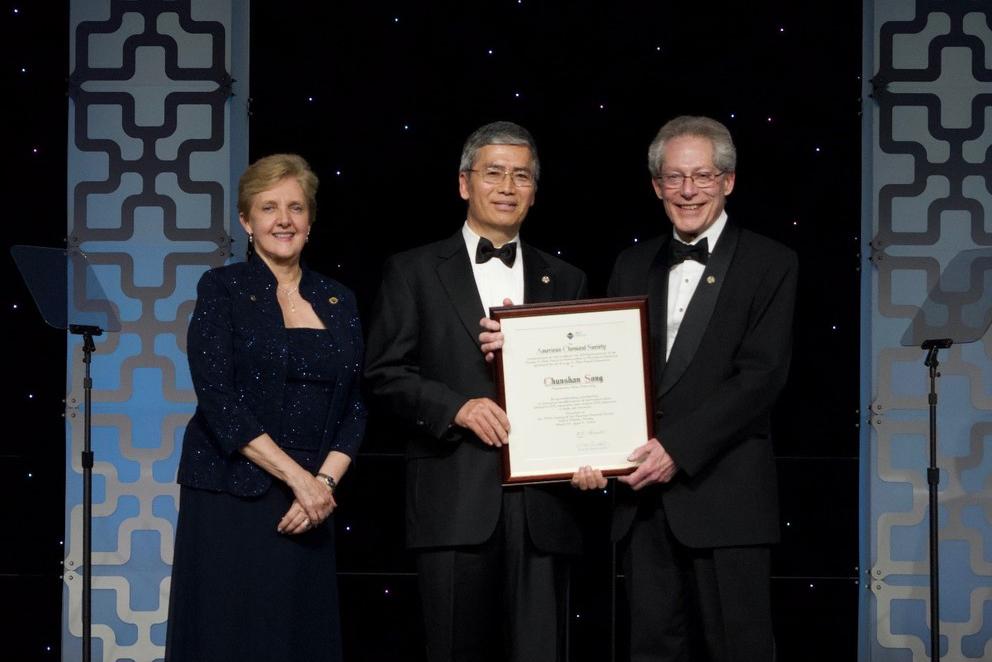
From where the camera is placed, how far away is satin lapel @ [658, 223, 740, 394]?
3176 mm

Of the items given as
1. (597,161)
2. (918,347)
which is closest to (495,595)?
(597,161)

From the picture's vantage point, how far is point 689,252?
326cm

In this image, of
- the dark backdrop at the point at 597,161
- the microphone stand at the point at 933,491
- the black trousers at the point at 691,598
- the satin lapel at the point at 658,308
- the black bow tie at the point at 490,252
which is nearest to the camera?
the black trousers at the point at 691,598

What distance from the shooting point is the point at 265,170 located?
3451 millimetres

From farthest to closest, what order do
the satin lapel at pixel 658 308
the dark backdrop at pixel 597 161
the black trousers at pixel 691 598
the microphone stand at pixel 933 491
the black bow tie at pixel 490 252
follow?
1. the dark backdrop at pixel 597 161
2. the microphone stand at pixel 933 491
3. the black bow tie at pixel 490 252
4. the satin lapel at pixel 658 308
5. the black trousers at pixel 691 598

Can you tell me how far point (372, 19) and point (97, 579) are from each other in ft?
8.00

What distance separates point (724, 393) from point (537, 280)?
64 centimetres

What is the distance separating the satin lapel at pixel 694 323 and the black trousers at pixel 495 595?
54 cm

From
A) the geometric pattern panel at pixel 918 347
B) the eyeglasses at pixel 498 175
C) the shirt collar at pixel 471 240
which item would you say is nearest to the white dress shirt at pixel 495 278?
the shirt collar at pixel 471 240

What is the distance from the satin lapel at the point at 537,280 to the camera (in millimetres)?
3389

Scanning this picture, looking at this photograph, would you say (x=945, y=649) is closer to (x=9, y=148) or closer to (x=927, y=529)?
(x=927, y=529)

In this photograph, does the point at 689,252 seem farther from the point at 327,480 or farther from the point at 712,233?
the point at 327,480

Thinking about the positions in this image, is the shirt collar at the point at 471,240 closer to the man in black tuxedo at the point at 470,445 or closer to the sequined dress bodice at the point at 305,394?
the man in black tuxedo at the point at 470,445

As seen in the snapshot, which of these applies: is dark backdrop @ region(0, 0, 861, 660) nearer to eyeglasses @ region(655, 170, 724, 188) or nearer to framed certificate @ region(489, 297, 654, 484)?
eyeglasses @ region(655, 170, 724, 188)
